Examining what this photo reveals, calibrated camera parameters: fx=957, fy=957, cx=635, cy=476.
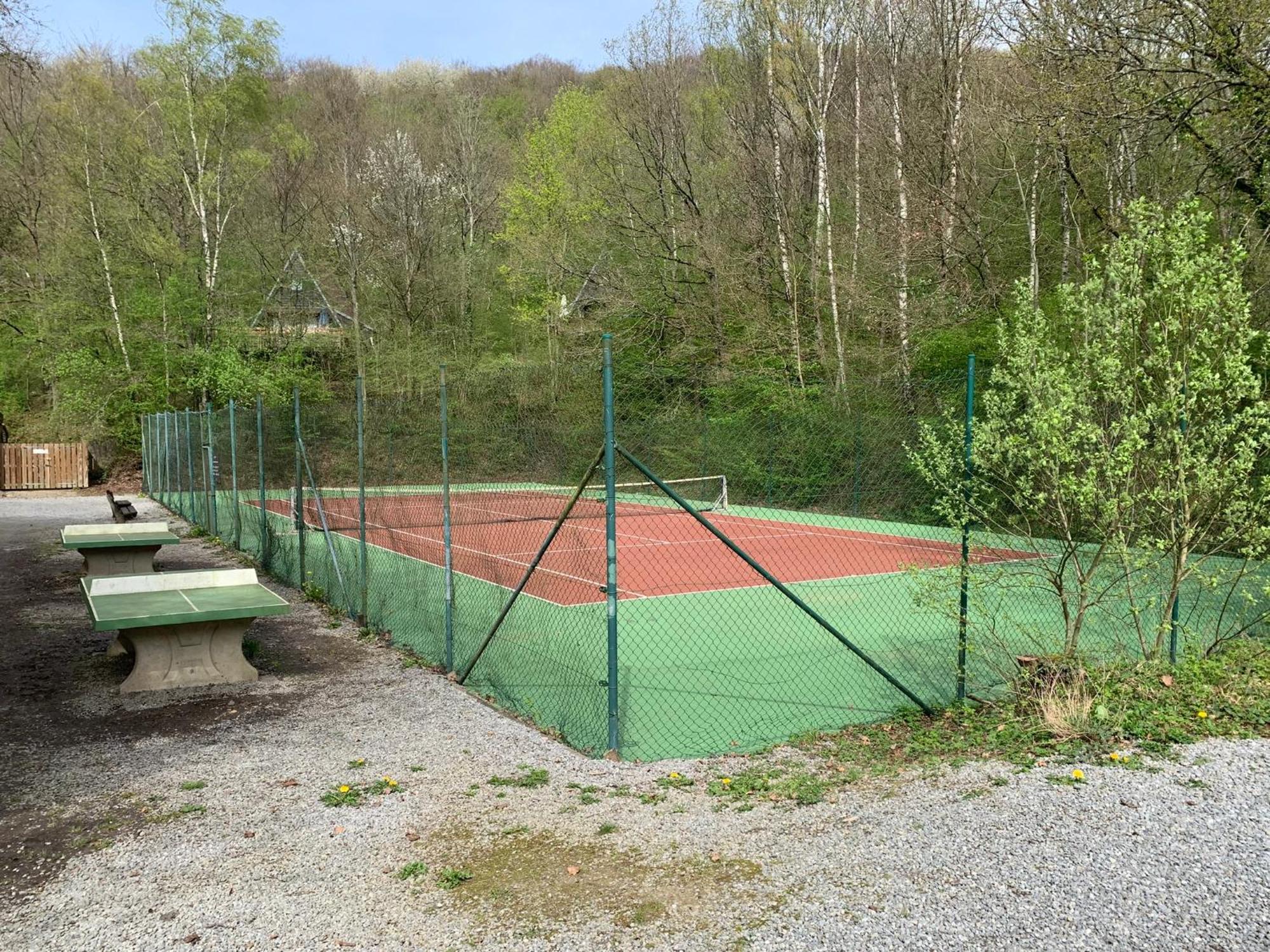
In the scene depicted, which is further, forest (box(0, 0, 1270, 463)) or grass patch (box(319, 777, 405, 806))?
forest (box(0, 0, 1270, 463))

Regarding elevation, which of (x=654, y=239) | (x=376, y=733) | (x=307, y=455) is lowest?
(x=376, y=733)

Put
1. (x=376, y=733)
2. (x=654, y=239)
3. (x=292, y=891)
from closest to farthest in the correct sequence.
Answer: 1. (x=292, y=891)
2. (x=376, y=733)
3. (x=654, y=239)

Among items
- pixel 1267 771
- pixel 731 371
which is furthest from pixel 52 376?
pixel 1267 771

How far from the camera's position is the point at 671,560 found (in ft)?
48.1

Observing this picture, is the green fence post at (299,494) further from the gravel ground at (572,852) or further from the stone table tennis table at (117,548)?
the gravel ground at (572,852)

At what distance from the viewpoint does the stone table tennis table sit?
10.6m

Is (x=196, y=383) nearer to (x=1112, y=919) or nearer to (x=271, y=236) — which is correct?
(x=271, y=236)

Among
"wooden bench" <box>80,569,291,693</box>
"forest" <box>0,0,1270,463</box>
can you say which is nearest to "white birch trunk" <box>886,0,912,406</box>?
"forest" <box>0,0,1270,463</box>

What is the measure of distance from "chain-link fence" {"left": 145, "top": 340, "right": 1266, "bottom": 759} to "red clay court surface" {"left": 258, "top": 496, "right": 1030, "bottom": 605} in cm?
8

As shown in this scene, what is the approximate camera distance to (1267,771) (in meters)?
4.52

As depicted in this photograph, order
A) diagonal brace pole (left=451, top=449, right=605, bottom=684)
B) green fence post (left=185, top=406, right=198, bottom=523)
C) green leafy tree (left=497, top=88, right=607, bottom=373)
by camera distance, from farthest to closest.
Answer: green leafy tree (left=497, top=88, right=607, bottom=373)
green fence post (left=185, top=406, right=198, bottom=523)
diagonal brace pole (left=451, top=449, right=605, bottom=684)

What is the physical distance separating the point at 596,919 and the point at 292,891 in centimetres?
121

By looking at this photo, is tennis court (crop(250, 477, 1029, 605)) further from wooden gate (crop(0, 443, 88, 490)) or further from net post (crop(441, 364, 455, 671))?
wooden gate (crop(0, 443, 88, 490))

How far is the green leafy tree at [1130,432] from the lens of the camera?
559cm
